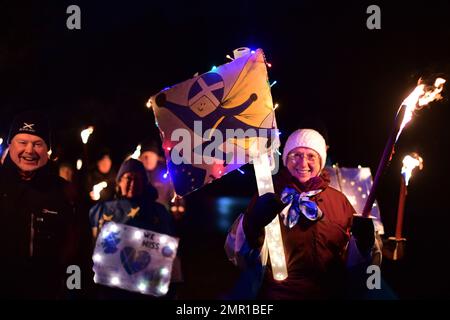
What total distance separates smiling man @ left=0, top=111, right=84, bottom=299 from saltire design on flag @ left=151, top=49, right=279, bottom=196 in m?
1.42

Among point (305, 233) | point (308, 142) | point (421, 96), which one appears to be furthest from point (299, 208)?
point (421, 96)

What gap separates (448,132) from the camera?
31.0 ft

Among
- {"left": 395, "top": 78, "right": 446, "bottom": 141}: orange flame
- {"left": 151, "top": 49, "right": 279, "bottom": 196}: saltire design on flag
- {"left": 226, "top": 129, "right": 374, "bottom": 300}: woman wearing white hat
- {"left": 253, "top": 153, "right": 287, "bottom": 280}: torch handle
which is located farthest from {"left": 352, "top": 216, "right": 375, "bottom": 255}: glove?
{"left": 151, "top": 49, "right": 279, "bottom": 196}: saltire design on flag

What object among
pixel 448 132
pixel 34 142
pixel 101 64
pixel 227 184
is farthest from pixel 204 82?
pixel 227 184

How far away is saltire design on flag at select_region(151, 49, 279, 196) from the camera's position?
13.4ft

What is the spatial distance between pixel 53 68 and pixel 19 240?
7.82 metres

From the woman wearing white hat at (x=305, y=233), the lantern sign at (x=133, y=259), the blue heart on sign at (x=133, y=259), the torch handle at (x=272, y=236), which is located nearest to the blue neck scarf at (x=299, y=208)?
the woman wearing white hat at (x=305, y=233)

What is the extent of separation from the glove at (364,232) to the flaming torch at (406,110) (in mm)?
99

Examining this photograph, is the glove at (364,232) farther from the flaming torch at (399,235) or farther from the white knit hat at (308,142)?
the white knit hat at (308,142)

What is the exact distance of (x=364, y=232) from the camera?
3.74 m

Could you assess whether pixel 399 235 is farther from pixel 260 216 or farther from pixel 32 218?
pixel 32 218

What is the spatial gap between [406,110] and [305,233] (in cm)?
131

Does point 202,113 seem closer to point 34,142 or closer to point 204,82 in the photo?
point 204,82

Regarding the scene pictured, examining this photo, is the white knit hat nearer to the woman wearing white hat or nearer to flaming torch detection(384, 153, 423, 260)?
the woman wearing white hat
